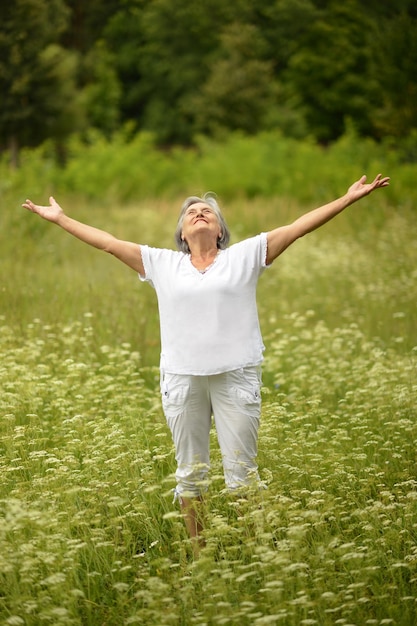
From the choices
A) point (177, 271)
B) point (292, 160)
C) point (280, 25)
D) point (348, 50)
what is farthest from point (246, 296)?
point (280, 25)

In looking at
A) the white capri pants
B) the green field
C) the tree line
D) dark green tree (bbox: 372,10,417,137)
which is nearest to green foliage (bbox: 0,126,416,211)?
dark green tree (bbox: 372,10,417,137)

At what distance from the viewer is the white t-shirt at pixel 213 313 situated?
436 centimetres

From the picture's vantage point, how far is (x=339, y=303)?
1095cm

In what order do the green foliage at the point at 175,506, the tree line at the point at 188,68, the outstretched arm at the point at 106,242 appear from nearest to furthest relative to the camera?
the green foliage at the point at 175,506 < the outstretched arm at the point at 106,242 < the tree line at the point at 188,68

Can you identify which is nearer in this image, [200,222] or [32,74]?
[200,222]

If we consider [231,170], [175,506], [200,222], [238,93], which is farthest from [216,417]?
[238,93]

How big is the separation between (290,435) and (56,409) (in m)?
1.62

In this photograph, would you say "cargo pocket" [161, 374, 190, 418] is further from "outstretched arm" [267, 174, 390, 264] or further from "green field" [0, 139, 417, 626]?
"outstretched arm" [267, 174, 390, 264]

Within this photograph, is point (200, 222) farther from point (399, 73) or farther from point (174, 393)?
point (399, 73)

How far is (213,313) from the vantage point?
4.37m

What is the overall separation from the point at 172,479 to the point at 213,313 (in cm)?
85

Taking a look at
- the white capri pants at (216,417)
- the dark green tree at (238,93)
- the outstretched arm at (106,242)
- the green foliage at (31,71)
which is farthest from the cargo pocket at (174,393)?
the dark green tree at (238,93)

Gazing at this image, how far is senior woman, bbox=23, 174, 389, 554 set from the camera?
14.4 feet

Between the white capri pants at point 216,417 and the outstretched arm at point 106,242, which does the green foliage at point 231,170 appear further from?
the white capri pants at point 216,417
